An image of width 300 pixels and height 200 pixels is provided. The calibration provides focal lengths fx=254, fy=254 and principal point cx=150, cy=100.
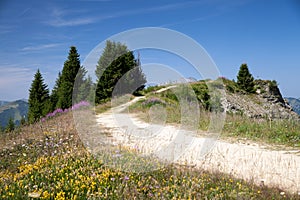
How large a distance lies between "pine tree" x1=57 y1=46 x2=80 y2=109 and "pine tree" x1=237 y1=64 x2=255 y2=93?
2143 cm

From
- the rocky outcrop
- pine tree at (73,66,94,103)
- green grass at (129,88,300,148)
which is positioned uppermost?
pine tree at (73,66,94,103)

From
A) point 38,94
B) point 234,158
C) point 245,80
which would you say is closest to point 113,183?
point 234,158

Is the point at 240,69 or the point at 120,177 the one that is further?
the point at 240,69

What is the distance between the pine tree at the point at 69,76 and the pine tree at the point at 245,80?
21.4 meters

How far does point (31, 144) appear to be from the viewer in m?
7.81

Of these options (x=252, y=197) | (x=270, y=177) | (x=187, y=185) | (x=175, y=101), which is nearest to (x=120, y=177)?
(x=187, y=185)

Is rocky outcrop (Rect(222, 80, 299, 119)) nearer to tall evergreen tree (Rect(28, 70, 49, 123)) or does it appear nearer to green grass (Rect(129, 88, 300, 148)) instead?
green grass (Rect(129, 88, 300, 148))

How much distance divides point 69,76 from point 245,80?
909 inches

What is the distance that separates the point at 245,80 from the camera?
31125 millimetres

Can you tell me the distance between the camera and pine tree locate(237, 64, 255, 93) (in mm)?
30562

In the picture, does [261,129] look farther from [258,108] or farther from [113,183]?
[113,183]

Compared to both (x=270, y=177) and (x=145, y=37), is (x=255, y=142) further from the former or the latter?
(x=145, y=37)

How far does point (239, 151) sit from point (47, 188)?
551 centimetres

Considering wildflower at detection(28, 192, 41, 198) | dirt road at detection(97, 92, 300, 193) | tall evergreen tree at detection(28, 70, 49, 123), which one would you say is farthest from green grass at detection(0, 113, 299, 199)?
tall evergreen tree at detection(28, 70, 49, 123)
